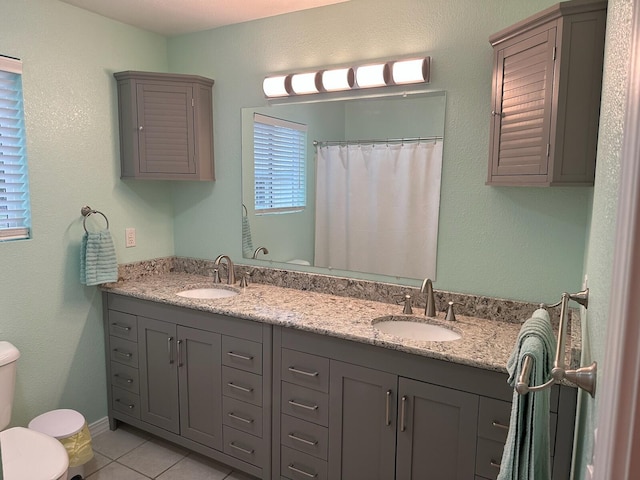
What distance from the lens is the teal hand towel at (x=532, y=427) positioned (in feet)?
3.44

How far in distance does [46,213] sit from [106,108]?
717mm

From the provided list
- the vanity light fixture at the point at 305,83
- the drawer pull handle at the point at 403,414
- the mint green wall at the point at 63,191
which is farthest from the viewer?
the vanity light fixture at the point at 305,83

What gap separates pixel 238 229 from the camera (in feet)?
9.22

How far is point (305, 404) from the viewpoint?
199 cm

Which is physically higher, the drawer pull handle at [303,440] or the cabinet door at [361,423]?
the cabinet door at [361,423]

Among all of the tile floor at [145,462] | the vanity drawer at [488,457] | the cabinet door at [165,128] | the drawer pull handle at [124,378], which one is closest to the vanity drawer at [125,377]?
the drawer pull handle at [124,378]

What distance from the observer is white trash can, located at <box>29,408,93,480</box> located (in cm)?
214

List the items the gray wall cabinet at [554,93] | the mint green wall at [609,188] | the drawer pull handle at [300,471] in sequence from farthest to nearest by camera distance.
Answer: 1. the drawer pull handle at [300,471]
2. the gray wall cabinet at [554,93]
3. the mint green wall at [609,188]

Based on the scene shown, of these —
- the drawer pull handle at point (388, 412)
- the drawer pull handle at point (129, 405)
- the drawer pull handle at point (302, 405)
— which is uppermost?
the drawer pull handle at point (388, 412)

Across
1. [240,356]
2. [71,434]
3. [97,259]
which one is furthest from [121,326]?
[240,356]

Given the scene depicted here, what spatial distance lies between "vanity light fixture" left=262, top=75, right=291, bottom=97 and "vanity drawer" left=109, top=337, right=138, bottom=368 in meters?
1.66

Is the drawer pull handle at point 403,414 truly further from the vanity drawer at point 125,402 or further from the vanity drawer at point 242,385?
the vanity drawer at point 125,402

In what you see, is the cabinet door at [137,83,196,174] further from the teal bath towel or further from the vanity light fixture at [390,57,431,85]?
the vanity light fixture at [390,57,431,85]

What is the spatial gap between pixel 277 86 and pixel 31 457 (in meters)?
2.09
